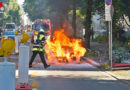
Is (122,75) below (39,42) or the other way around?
below

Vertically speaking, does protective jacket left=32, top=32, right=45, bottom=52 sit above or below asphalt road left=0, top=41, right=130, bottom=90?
above

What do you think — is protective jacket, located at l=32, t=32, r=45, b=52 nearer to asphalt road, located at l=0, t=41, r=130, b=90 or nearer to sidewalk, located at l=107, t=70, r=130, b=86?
asphalt road, located at l=0, t=41, r=130, b=90

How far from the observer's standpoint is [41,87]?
922 centimetres

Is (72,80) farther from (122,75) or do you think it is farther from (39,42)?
(39,42)

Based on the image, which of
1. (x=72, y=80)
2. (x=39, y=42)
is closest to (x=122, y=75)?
(x=72, y=80)

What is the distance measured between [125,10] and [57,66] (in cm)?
1312

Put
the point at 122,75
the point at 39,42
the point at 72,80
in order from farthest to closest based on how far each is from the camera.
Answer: the point at 39,42, the point at 122,75, the point at 72,80

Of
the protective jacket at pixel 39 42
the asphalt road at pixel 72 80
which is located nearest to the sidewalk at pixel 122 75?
the asphalt road at pixel 72 80

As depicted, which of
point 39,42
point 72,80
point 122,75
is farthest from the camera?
point 39,42

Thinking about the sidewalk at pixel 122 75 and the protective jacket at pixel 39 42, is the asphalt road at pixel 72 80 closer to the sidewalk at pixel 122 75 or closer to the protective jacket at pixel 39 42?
the sidewalk at pixel 122 75

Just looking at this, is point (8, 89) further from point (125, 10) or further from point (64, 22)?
point (64, 22)

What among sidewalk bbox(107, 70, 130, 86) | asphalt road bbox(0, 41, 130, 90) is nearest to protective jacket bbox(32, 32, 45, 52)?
asphalt road bbox(0, 41, 130, 90)

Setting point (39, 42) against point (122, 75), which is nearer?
point (122, 75)

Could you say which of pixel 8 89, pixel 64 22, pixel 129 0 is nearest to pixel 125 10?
pixel 129 0
